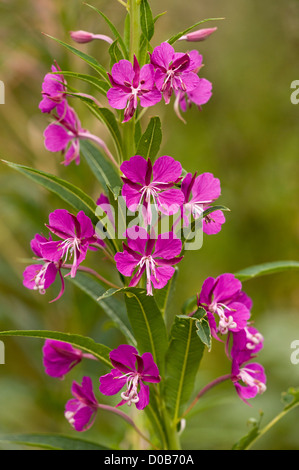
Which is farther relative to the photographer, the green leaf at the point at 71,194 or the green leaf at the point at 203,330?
the green leaf at the point at 71,194

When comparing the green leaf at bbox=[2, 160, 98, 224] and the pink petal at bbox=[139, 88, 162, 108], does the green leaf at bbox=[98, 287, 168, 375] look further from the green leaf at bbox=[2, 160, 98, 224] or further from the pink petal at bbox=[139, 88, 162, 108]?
the pink petal at bbox=[139, 88, 162, 108]

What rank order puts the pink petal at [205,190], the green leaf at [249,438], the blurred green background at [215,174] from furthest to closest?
1. the blurred green background at [215,174]
2. the green leaf at [249,438]
3. the pink petal at [205,190]

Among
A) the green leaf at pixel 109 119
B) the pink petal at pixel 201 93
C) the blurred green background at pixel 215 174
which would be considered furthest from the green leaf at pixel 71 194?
the blurred green background at pixel 215 174

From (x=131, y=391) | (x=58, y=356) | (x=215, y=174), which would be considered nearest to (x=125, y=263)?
(x=131, y=391)

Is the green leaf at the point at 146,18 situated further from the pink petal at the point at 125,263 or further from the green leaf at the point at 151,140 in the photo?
the pink petal at the point at 125,263

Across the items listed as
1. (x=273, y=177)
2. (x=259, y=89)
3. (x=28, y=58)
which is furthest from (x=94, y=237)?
(x=259, y=89)

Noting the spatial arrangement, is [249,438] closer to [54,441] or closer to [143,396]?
[143,396]

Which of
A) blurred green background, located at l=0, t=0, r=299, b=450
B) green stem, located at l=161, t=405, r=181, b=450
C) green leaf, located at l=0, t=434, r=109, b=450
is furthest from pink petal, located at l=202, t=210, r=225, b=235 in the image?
blurred green background, located at l=0, t=0, r=299, b=450
